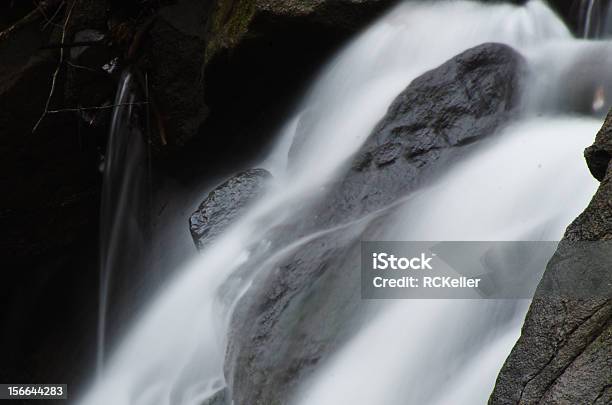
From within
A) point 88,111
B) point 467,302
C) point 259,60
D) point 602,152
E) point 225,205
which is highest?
point 602,152

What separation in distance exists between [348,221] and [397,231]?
9.3 inches

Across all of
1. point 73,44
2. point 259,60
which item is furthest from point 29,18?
point 259,60

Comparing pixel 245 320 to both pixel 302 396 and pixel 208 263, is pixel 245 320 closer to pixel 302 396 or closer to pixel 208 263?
pixel 302 396

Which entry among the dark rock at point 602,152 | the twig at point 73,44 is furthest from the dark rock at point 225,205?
the dark rock at point 602,152

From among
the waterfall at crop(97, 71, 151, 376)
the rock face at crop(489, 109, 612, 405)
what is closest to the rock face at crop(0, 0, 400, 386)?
the waterfall at crop(97, 71, 151, 376)

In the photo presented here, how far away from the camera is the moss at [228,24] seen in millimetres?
4238

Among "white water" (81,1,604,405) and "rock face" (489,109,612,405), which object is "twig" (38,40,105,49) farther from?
"rock face" (489,109,612,405)

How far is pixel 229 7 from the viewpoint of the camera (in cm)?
449

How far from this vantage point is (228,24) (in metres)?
4.39

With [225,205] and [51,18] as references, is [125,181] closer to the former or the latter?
[51,18]

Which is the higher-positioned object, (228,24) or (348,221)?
(228,24)

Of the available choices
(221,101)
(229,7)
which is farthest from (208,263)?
(229,7)

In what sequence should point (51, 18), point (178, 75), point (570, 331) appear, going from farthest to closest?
1. point (51, 18)
2. point (178, 75)
3. point (570, 331)

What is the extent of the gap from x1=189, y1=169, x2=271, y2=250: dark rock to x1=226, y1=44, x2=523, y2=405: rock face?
58 cm
